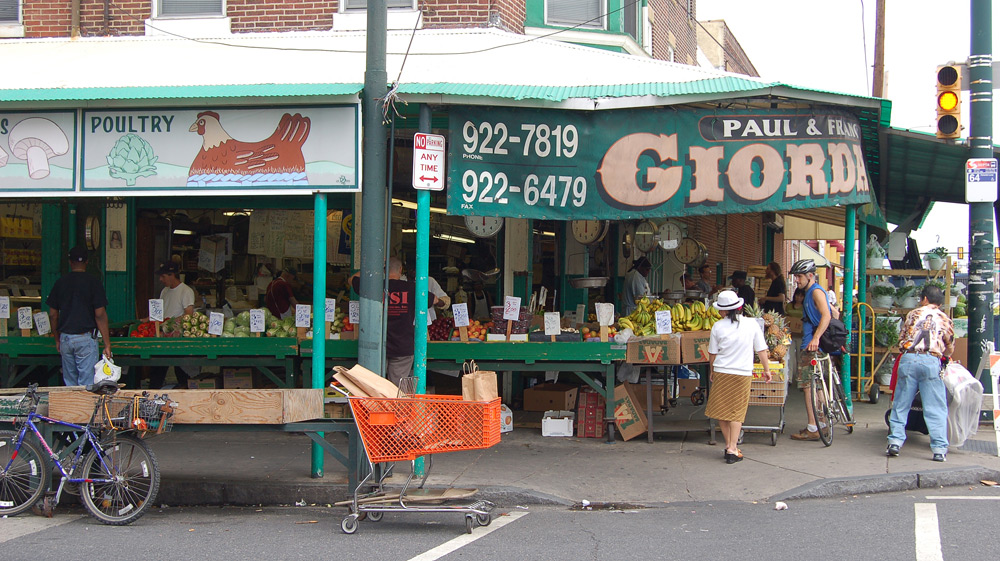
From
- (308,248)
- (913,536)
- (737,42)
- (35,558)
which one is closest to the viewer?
(35,558)

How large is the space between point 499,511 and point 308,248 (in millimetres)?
5857

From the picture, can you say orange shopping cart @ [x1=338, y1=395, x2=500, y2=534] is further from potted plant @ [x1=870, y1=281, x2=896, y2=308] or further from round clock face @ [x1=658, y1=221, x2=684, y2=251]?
potted plant @ [x1=870, y1=281, x2=896, y2=308]

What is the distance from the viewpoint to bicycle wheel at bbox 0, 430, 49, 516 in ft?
22.1

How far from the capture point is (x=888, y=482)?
305 inches

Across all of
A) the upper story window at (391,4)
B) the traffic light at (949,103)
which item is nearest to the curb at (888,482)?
the traffic light at (949,103)

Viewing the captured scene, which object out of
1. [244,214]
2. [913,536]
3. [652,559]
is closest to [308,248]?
[244,214]

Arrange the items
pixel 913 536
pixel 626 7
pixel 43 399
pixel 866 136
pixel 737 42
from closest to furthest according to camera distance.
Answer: pixel 913 536 < pixel 43 399 < pixel 866 136 < pixel 626 7 < pixel 737 42

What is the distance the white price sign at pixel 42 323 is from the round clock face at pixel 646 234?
8228mm

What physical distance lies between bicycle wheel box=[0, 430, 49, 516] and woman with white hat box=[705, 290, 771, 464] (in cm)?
617

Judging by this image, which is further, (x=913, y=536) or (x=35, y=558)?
(x=913, y=536)

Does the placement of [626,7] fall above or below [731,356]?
above

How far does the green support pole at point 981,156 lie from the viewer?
991 cm

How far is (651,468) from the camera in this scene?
838cm

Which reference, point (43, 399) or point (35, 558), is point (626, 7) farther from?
point (35, 558)
